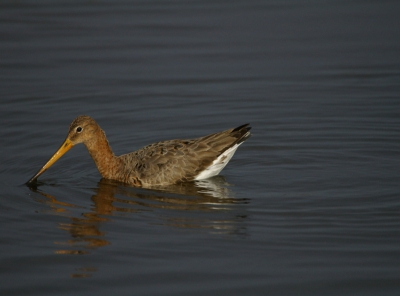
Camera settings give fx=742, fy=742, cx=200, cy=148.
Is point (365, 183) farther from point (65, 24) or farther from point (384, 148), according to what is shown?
point (65, 24)

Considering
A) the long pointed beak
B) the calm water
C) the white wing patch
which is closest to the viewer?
the calm water

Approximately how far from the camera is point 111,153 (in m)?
11.7

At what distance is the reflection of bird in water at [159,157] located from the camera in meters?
11.4

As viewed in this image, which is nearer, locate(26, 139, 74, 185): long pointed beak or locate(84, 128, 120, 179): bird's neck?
locate(26, 139, 74, 185): long pointed beak

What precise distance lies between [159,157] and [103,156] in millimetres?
909

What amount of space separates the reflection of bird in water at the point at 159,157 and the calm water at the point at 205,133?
0.24 meters

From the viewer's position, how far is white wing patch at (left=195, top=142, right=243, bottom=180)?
1153 cm

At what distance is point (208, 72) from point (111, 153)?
4726 millimetres

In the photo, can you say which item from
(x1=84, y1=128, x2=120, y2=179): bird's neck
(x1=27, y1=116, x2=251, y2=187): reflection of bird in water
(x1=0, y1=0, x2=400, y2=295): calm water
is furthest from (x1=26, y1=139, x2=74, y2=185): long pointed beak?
(x1=84, y1=128, x2=120, y2=179): bird's neck

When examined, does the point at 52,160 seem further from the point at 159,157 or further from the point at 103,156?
A: the point at 159,157

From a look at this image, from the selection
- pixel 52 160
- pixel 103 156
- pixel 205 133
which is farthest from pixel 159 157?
pixel 205 133

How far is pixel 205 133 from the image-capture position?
13.2 m

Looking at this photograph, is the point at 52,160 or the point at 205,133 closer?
the point at 52,160

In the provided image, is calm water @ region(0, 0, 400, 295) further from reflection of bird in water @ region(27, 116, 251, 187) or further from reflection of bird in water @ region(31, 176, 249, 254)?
reflection of bird in water @ region(27, 116, 251, 187)
